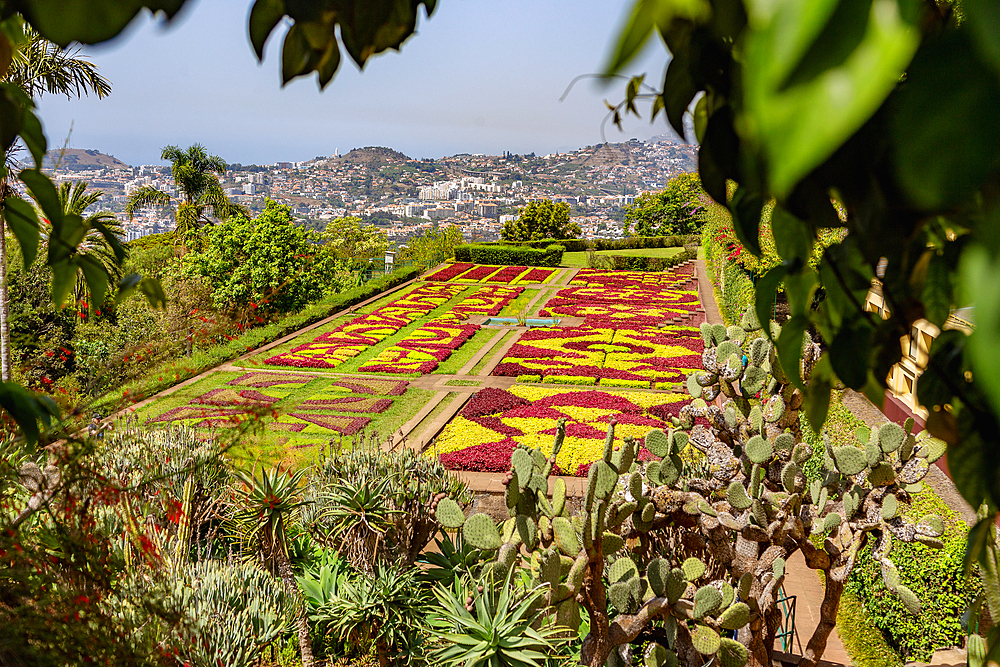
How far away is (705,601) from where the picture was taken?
12.5 ft

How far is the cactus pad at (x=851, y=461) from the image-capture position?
182 inches

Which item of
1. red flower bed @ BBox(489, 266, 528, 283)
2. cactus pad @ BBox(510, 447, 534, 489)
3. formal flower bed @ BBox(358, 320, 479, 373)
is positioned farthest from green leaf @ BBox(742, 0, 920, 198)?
red flower bed @ BBox(489, 266, 528, 283)

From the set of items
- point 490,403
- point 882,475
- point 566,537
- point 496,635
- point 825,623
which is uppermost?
point 882,475

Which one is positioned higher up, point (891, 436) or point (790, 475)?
point (891, 436)

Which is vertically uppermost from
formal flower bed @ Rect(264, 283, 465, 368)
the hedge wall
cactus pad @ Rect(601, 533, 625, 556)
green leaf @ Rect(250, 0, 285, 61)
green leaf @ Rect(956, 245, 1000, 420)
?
green leaf @ Rect(250, 0, 285, 61)

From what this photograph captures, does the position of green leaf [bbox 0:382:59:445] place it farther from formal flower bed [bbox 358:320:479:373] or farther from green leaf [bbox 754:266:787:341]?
formal flower bed [bbox 358:320:479:373]

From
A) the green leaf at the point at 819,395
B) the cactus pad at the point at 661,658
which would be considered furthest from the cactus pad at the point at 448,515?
the green leaf at the point at 819,395

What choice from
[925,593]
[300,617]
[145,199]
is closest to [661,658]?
[300,617]

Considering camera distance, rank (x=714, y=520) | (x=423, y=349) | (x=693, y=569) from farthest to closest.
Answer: (x=423, y=349) < (x=714, y=520) < (x=693, y=569)

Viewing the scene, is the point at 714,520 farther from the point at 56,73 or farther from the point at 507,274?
the point at 507,274

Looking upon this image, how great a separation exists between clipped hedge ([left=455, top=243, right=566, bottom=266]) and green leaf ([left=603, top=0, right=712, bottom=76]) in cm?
4279

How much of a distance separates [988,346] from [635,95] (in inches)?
24.1

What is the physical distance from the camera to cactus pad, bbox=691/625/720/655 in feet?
12.7

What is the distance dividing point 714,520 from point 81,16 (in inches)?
175
